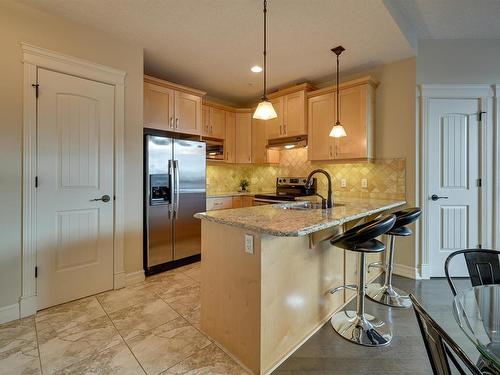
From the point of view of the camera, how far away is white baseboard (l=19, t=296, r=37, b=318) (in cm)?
225

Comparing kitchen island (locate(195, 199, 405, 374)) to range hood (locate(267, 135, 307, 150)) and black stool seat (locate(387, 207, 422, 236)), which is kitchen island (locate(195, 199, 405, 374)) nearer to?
black stool seat (locate(387, 207, 422, 236))

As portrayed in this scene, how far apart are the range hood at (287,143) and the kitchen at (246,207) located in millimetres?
50

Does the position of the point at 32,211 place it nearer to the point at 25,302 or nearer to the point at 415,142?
the point at 25,302

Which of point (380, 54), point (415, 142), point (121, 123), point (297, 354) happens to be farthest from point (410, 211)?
point (121, 123)

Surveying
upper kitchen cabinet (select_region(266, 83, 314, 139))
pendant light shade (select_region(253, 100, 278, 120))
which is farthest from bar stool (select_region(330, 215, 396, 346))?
upper kitchen cabinet (select_region(266, 83, 314, 139))

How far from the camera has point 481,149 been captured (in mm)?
3084

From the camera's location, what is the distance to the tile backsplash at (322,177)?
3367mm

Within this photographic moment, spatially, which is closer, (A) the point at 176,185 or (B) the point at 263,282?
(B) the point at 263,282

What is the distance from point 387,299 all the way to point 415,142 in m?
1.87

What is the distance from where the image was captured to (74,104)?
8.28 ft

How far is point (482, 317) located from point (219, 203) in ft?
11.2

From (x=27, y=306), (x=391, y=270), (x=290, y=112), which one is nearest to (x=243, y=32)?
(x=290, y=112)

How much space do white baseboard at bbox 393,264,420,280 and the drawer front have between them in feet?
8.49

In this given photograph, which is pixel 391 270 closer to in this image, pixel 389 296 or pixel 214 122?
pixel 389 296
